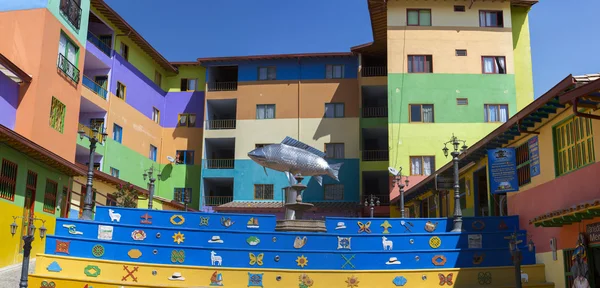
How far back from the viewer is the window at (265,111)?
40688 millimetres

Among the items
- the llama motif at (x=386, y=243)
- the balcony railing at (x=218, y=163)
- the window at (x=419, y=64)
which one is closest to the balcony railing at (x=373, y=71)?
the window at (x=419, y=64)

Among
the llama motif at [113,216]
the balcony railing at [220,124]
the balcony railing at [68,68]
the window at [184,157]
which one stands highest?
the balcony railing at [220,124]

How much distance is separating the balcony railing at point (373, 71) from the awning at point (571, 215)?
80.6 feet

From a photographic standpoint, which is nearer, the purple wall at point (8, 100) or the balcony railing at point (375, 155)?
the purple wall at point (8, 100)

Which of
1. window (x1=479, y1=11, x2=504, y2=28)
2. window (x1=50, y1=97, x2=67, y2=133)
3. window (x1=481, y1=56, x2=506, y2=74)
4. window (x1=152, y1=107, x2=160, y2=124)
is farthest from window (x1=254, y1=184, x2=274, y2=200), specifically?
window (x1=50, y1=97, x2=67, y2=133)

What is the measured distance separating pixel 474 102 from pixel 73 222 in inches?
966

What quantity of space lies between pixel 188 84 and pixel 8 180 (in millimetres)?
24741

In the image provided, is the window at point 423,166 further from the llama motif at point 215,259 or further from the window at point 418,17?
the llama motif at point 215,259

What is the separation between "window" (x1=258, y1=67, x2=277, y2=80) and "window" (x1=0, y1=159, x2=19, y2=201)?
22.7 meters

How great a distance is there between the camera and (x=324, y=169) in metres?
22.3

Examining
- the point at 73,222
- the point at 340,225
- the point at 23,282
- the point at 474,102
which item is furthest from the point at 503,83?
the point at 23,282

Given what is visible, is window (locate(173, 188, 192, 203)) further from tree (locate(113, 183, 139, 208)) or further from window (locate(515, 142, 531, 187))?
window (locate(515, 142, 531, 187))

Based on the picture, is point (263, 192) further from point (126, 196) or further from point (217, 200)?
point (126, 196)

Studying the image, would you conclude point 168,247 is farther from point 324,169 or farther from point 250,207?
point 250,207
